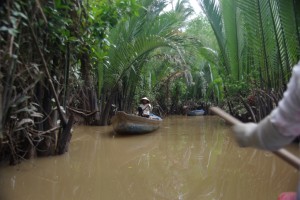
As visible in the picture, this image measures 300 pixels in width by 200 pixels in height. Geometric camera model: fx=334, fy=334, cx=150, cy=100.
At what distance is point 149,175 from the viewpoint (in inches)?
190

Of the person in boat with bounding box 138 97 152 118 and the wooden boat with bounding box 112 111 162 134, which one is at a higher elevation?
the person in boat with bounding box 138 97 152 118

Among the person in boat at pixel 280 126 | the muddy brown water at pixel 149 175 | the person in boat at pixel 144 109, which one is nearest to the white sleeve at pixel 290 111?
the person in boat at pixel 280 126

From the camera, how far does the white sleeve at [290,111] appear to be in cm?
121

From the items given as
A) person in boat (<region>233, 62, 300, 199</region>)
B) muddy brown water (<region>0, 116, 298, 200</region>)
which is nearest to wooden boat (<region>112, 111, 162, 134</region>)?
muddy brown water (<region>0, 116, 298, 200</region>)

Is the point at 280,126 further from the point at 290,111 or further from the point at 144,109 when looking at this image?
the point at 144,109

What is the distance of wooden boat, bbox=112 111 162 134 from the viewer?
28.4 feet

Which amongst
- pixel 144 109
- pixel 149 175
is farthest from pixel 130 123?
pixel 149 175

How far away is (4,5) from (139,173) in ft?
9.51

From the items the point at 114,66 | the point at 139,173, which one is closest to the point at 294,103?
the point at 139,173

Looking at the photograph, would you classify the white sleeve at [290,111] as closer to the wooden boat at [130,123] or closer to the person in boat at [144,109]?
the wooden boat at [130,123]

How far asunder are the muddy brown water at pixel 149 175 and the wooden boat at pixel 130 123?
131cm

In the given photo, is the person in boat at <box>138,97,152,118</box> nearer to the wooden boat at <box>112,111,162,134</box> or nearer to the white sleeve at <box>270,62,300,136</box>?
the wooden boat at <box>112,111,162,134</box>

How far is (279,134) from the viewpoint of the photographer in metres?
1.34

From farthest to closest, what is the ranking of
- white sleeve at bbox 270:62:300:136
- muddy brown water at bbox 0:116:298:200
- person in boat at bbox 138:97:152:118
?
person in boat at bbox 138:97:152:118
muddy brown water at bbox 0:116:298:200
white sleeve at bbox 270:62:300:136
